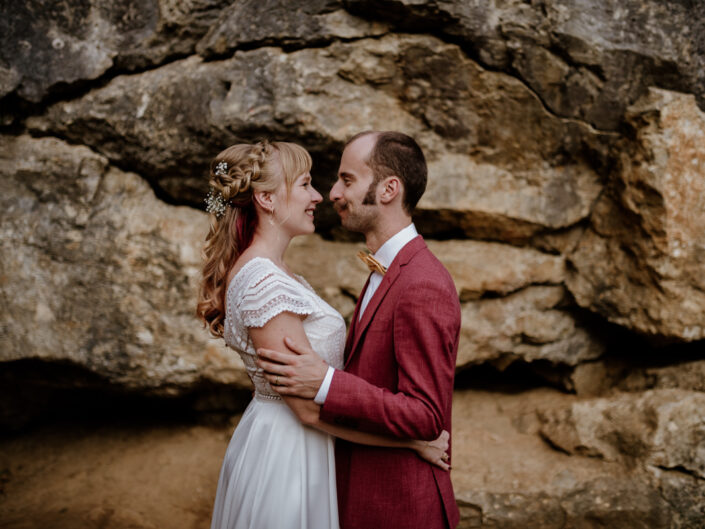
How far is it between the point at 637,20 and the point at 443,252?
2552 mm

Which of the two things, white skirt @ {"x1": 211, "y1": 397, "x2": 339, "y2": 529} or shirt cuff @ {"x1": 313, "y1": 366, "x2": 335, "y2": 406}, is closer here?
shirt cuff @ {"x1": 313, "y1": 366, "x2": 335, "y2": 406}

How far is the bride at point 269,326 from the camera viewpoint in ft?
7.98

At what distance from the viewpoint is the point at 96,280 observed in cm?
477

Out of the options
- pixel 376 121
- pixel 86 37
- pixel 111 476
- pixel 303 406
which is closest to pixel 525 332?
pixel 376 121

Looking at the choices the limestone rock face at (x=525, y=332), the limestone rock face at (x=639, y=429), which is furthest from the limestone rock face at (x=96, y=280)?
the limestone rock face at (x=639, y=429)

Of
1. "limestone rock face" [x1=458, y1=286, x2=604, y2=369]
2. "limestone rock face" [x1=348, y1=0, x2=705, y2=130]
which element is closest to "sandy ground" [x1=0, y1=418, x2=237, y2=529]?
"limestone rock face" [x1=458, y1=286, x2=604, y2=369]

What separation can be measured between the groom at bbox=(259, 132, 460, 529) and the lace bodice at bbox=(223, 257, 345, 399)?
157 millimetres

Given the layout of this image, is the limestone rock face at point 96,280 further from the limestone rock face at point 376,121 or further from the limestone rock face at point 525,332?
the limestone rock face at point 525,332

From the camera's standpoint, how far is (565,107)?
4.72 metres

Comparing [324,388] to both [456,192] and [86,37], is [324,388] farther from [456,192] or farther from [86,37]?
[86,37]

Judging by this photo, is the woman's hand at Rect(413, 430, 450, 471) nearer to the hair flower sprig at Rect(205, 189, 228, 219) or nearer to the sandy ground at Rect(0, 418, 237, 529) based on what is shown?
the hair flower sprig at Rect(205, 189, 228, 219)

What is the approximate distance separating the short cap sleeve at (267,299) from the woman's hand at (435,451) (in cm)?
80

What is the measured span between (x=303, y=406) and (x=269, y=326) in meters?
0.38

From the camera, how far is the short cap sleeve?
2.38 metres
